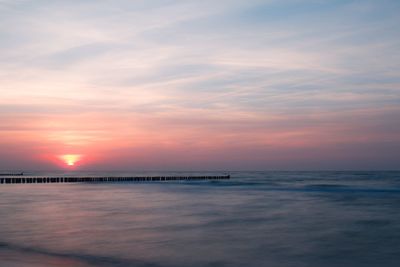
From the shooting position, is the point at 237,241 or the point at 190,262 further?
the point at 237,241

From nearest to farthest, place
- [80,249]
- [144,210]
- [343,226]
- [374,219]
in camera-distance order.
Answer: [80,249] < [343,226] < [374,219] < [144,210]

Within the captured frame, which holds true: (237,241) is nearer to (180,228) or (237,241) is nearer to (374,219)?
(180,228)

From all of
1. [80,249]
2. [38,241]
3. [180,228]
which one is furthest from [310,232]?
[38,241]

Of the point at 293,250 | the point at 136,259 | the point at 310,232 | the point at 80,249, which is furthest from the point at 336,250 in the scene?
the point at 80,249

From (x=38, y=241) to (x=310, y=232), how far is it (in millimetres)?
10144

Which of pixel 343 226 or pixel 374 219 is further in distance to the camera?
pixel 374 219

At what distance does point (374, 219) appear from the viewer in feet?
73.2

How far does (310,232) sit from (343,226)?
2799 millimetres

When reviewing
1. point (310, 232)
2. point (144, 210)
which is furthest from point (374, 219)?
point (144, 210)

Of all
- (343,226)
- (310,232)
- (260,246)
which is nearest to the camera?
(260,246)

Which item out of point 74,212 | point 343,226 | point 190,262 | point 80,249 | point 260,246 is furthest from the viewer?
point 74,212

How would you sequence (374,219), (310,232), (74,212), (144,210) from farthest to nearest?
(144,210)
(74,212)
(374,219)
(310,232)

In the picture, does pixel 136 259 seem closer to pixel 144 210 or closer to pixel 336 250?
pixel 336 250

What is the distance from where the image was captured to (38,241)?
15.0 metres
